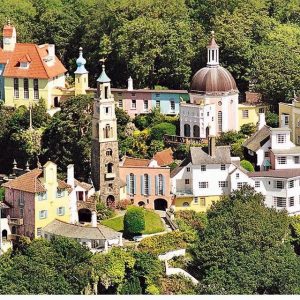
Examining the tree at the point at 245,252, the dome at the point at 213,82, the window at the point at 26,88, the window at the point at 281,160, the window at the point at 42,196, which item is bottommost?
the tree at the point at 245,252

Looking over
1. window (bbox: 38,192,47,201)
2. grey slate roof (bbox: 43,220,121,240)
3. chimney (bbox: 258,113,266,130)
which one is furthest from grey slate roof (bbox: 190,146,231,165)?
window (bbox: 38,192,47,201)

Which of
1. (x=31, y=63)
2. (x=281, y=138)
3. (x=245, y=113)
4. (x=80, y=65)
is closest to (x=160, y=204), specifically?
(x=281, y=138)

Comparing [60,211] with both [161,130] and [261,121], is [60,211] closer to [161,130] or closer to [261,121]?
[161,130]

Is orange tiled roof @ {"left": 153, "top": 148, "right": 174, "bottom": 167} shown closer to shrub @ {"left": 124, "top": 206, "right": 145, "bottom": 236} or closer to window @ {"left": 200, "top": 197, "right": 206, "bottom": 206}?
window @ {"left": 200, "top": 197, "right": 206, "bottom": 206}

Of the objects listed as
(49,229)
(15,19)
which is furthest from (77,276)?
(15,19)

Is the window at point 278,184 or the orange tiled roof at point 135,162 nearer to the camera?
the window at point 278,184

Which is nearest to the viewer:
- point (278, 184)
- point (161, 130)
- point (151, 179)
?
point (151, 179)

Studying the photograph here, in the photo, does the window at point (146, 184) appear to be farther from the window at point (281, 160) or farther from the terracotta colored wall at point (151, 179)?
the window at point (281, 160)

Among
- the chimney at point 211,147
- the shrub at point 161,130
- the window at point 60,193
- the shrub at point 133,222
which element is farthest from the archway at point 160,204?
the shrub at point 161,130
